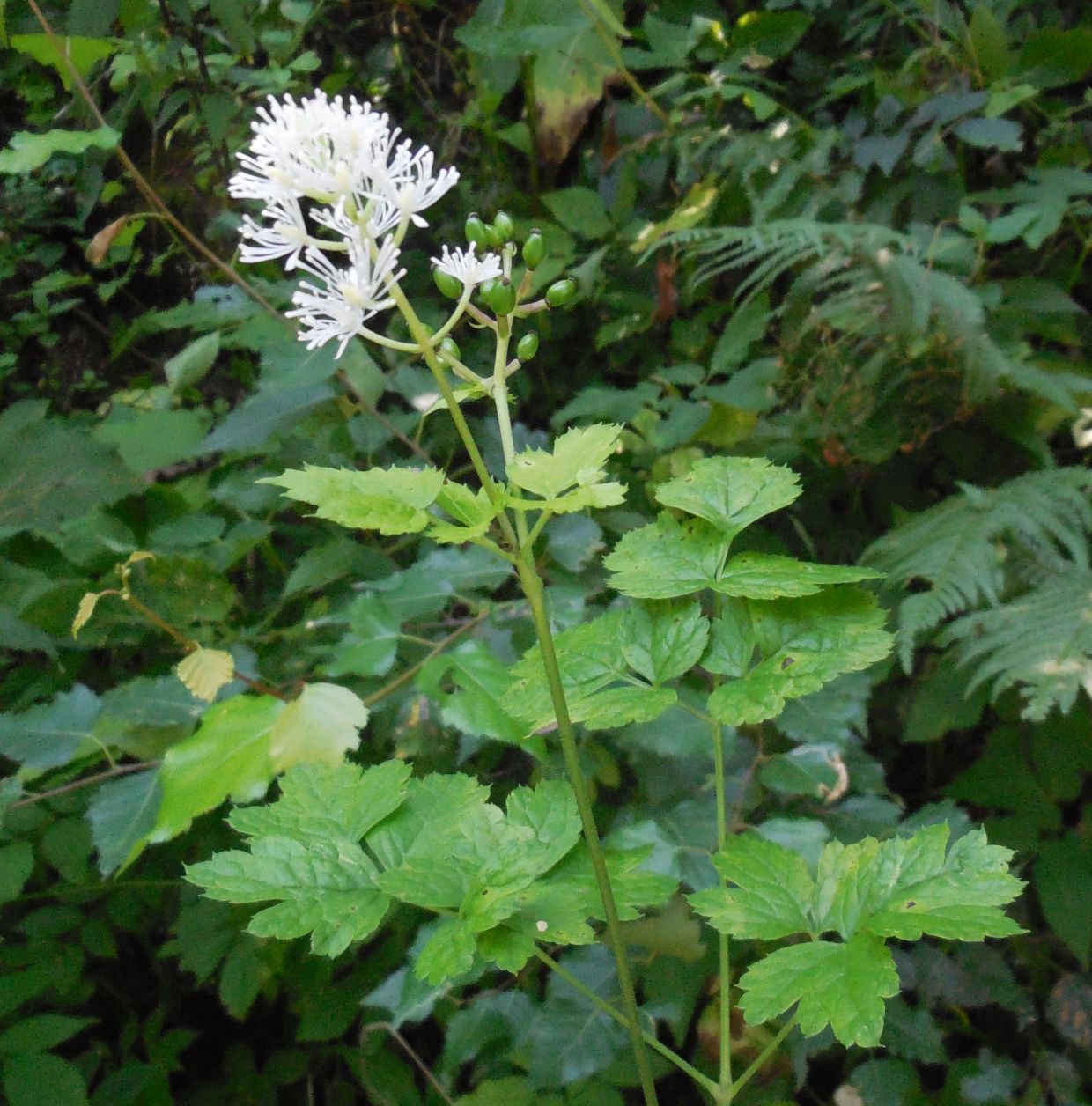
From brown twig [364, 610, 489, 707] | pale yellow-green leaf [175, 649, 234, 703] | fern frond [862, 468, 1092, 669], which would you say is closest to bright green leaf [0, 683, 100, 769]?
pale yellow-green leaf [175, 649, 234, 703]

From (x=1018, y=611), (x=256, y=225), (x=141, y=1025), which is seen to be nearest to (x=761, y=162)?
(x=1018, y=611)

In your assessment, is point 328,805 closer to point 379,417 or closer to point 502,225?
point 502,225

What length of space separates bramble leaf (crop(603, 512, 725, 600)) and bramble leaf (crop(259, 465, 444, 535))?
0.53 ft

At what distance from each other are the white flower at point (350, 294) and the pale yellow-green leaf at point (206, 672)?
1.73 feet

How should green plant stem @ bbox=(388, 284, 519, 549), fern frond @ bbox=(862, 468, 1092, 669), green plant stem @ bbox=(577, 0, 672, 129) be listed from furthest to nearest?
green plant stem @ bbox=(577, 0, 672, 129) < fern frond @ bbox=(862, 468, 1092, 669) < green plant stem @ bbox=(388, 284, 519, 549)

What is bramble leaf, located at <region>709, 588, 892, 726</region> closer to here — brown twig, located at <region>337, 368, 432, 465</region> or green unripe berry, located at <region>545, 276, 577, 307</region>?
green unripe berry, located at <region>545, 276, 577, 307</region>

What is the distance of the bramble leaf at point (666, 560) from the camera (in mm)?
521

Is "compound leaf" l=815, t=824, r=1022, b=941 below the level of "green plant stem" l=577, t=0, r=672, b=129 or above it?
below

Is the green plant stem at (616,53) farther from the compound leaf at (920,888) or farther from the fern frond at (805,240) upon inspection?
the compound leaf at (920,888)

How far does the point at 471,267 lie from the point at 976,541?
79cm

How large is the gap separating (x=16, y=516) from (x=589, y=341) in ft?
3.53

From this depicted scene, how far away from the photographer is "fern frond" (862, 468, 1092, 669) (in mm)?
945

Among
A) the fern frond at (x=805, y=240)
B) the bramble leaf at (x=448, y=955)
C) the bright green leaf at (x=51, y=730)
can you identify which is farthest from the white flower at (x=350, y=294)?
the fern frond at (x=805, y=240)

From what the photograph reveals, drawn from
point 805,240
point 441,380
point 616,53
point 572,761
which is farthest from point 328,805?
point 616,53
